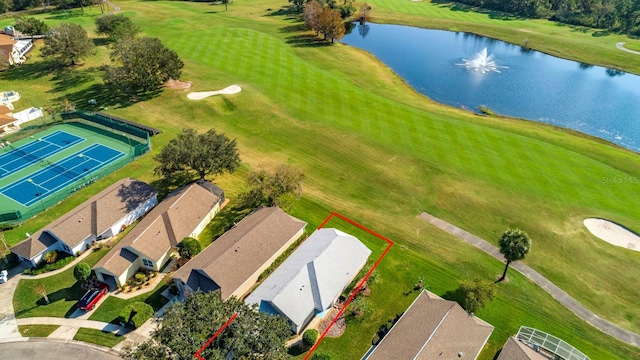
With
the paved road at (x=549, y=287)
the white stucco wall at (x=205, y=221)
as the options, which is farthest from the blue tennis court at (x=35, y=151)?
the paved road at (x=549, y=287)

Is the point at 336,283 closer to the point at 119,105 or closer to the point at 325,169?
the point at 325,169

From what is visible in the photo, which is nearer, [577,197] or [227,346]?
[227,346]

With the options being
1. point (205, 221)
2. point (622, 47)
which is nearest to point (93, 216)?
point (205, 221)

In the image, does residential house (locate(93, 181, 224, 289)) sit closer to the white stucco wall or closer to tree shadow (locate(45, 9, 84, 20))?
the white stucco wall

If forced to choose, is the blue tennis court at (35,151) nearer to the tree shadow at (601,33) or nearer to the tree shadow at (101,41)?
the tree shadow at (101,41)

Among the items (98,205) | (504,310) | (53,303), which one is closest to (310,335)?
(504,310)

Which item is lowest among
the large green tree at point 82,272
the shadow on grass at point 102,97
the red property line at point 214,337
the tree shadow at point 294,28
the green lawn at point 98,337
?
the green lawn at point 98,337
